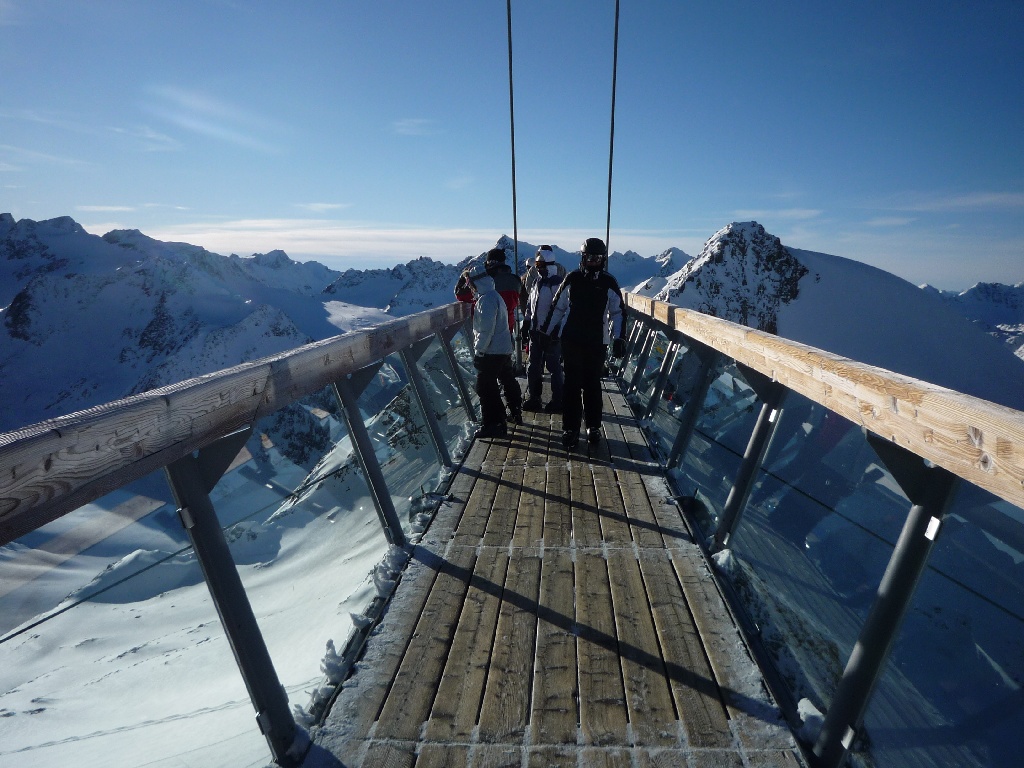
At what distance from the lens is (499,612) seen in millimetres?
2852

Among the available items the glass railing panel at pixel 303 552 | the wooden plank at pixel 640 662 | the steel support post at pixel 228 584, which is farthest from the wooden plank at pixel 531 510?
the steel support post at pixel 228 584

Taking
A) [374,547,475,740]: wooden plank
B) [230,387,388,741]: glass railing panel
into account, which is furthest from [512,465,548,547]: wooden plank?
[230,387,388,741]: glass railing panel

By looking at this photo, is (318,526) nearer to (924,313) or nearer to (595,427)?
(595,427)

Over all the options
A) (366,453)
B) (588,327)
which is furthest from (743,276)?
(366,453)

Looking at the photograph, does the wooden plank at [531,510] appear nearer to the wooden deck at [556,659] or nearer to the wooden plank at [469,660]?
the wooden deck at [556,659]

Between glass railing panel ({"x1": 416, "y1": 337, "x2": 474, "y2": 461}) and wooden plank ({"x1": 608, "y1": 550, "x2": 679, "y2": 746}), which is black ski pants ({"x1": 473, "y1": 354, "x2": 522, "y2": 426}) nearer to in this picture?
glass railing panel ({"x1": 416, "y1": 337, "x2": 474, "y2": 461})

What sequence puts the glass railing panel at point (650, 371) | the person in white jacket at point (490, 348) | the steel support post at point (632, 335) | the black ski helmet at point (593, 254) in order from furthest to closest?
the steel support post at point (632, 335) < the glass railing panel at point (650, 371) < the person in white jacket at point (490, 348) < the black ski helmet at point (593, 254)

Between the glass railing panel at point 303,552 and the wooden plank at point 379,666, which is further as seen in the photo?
the glass railing panel at point 303,552

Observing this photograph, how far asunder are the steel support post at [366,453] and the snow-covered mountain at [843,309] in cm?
12260

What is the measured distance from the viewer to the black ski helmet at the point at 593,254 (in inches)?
196

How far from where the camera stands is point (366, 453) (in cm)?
342

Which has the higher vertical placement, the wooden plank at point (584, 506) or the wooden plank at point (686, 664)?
the wooden plank at point (686, 664)

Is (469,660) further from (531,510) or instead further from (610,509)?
(610,509)

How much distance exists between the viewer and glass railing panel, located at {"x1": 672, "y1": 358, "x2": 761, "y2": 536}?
13.8 ft
